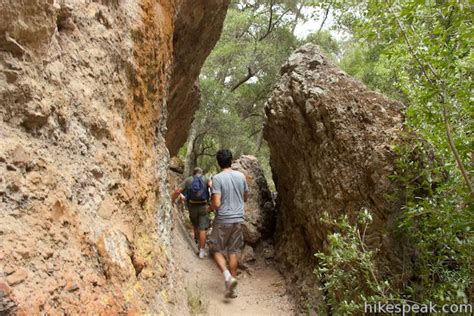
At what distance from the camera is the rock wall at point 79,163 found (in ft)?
6.97

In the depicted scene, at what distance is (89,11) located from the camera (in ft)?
11.1

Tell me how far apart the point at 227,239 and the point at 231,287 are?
0.78m

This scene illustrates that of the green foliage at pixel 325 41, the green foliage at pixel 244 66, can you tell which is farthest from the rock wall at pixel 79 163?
the green foliage at pixel 325 41

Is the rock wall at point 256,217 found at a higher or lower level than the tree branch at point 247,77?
lower

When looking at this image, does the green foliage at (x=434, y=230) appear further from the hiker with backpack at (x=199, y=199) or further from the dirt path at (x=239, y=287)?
the hiker with backpack at (x=199, y=199)

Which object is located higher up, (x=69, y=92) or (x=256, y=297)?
(x=69, y=92)

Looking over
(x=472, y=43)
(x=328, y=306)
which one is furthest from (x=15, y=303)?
(x=328, y=306)

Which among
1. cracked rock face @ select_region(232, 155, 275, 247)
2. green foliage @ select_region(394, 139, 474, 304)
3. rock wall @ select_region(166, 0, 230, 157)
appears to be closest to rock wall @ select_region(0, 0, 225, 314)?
green foliage @ select_region(394, 139, 474, 304)

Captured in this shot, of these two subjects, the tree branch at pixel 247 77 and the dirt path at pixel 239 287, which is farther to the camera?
the tree branch at pixel 247 77

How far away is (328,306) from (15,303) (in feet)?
15.5

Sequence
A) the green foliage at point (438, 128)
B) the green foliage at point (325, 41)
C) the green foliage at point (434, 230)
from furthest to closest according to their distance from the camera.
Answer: the green foliage at point (325, 41), the green foliage at point (434, 230), the green foliage at point (438, 128)

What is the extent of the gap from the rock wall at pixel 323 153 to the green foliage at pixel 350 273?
1.58 ft

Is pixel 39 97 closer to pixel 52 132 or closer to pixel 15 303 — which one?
pixel 52 132

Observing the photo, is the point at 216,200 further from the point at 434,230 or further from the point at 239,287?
the point at 434,230
